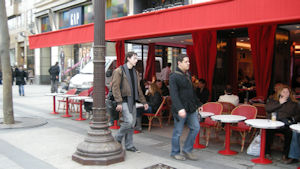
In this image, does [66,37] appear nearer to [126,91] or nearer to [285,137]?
[126,91]

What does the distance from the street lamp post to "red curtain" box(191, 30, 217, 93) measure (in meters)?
4.11

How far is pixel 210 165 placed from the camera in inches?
179

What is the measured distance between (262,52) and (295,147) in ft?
10.1

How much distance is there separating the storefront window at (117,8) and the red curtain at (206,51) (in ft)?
30.1

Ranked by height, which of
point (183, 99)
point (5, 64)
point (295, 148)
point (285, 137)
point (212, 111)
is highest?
point (5, 64)

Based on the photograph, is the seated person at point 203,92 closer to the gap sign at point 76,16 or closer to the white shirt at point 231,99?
the white shirt at point 231,99

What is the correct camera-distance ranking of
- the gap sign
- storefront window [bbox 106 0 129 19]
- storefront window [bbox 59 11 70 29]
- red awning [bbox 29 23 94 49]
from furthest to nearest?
storefront window [bbox 59 11 70 29] < the gap sign < storefront window [bbox 106 0 129 19] < red awning [bbox 29 23 94 49]

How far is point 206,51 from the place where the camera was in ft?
27.0

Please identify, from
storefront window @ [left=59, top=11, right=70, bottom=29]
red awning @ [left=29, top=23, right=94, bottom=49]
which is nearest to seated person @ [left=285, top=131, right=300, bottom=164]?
red awning @ [left=29, top=23, right=94, bottom=49]

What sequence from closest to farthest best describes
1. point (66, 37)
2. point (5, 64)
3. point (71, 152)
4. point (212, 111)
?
point (71, 152), point (212, 111), point (5, 64), point (66, 37)

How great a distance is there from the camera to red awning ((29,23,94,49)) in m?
7.34

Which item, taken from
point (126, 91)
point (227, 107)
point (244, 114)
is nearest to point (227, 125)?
point (244, 114)

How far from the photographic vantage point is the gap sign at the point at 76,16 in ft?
67.0

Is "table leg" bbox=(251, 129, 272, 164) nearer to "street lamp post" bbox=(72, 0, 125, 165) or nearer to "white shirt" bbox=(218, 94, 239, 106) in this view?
"white shirt" bbox=(218, 94, 239, 106)
